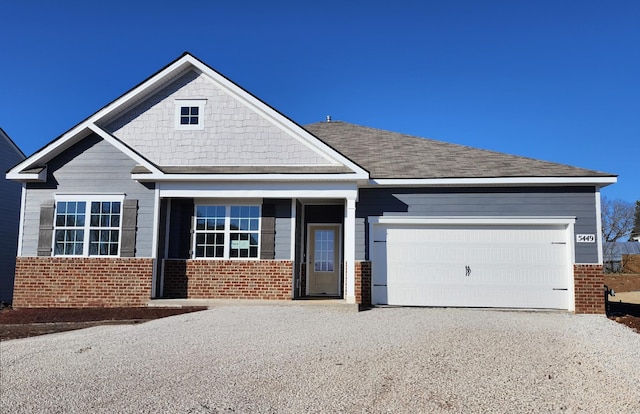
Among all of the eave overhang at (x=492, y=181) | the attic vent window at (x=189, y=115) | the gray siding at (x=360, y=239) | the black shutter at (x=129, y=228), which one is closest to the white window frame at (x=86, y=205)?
the black shutter at (x=129, y=228)

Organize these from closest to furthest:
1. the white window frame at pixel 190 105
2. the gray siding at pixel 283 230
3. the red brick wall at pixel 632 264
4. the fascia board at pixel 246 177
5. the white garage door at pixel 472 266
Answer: the fascia board at pixel 246 177, the white garage door at pixel 472 266, the gray siding at pixel 283 230, the white window frame at pixel 190 105, the red brick wall at pixel 632 264

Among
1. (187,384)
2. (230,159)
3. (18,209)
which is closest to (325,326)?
(187,384)

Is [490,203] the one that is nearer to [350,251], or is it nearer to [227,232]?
[350,251]

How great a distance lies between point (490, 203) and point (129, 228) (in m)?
8.91

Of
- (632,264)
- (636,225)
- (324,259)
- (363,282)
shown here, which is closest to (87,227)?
(324,259)

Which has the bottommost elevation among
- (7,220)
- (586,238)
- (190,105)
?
(586,238)

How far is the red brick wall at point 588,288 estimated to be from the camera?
11.9 meters

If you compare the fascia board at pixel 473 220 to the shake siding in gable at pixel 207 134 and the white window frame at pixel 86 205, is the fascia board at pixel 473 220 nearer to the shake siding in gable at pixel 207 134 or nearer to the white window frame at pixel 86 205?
the shake siding in gable at pixel 207 134

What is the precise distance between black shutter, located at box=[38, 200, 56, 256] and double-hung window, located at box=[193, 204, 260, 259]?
3.50 metres

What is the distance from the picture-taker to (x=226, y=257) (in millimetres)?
12812

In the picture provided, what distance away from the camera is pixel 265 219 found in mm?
12828

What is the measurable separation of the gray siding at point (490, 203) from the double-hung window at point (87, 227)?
6070 mm

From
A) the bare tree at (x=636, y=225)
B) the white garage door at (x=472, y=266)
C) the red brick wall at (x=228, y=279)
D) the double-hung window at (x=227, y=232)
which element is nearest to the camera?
the white garage door at (x=472, y=266)

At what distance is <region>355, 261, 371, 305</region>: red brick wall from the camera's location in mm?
12445
